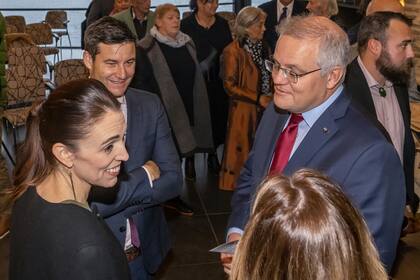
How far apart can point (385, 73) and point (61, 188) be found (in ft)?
6.59

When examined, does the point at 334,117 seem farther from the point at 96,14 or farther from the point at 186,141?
the point at 96,14

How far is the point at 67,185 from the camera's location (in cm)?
155

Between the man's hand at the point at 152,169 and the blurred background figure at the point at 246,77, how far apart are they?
8.61 feet

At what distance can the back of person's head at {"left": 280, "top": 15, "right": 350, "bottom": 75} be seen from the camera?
195 centimetres

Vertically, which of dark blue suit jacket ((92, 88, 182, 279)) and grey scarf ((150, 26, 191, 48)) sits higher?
grey scarf ((150, 26, 191, 48))

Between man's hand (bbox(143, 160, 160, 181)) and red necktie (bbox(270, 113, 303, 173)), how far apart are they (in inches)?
19.5

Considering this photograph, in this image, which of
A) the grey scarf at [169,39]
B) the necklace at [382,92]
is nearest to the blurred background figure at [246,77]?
the grey scarf at [169,39]

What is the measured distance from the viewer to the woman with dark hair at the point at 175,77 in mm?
4562

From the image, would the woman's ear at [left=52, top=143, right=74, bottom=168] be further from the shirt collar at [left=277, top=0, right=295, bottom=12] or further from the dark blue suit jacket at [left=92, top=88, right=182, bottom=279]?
the shirt collar at [left=277, top=0, right=295, bottom=12]

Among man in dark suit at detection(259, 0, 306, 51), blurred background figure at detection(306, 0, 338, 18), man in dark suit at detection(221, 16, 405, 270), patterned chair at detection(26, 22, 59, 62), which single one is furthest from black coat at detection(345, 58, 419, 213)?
patterned chair at detection(26, 22, 59, 62)

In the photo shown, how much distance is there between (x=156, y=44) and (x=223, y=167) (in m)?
1.38

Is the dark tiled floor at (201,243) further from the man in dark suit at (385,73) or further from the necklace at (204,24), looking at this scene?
the necklace at (204,24)

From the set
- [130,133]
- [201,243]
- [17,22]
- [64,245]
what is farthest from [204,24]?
[17,22]

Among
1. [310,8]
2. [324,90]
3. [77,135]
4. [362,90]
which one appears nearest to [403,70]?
[362,90]
